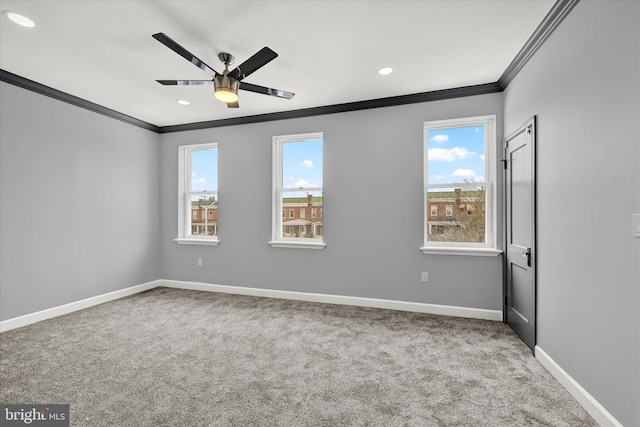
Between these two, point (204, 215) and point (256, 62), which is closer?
point (256, 62)

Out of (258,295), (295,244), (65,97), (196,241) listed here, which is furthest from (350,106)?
(65,97)

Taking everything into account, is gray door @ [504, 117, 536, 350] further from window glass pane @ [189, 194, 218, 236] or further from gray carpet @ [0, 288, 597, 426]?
window glass pane @ [189, 194, 218, 236]

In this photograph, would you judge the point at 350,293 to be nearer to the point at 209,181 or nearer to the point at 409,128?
the point at 409,128

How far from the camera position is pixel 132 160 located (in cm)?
467

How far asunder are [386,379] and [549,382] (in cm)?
116

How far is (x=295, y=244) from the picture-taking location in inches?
170

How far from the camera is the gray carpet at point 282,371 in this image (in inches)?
73.0

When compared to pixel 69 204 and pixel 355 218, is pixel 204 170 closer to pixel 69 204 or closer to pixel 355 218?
pixel 69 204

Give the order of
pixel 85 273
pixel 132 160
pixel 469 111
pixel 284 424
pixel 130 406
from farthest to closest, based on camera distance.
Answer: pixel 132 160, pixel 85 273, pixel 469 111, pixel 130 406, pixel 284 424

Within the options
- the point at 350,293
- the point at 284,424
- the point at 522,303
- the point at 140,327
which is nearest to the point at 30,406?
the point at 140,327

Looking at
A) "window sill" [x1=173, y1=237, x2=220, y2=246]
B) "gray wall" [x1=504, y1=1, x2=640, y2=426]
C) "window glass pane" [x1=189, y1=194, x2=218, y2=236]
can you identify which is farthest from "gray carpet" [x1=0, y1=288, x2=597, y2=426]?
"window glass pane" [x1=189, y1=194, x2=218, y2=236]

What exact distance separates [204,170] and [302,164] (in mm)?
1732

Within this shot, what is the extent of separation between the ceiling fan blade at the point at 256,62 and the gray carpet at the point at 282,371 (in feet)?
7.67

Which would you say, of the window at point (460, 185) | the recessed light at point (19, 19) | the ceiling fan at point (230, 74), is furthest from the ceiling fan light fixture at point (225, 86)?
the window at point (460, 185)
